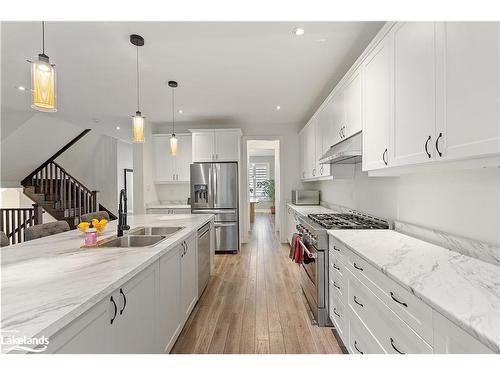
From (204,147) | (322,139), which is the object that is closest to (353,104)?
(322,139)

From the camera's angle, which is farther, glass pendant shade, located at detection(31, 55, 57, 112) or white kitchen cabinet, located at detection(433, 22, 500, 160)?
glass pendant shade, located at detection(31, 55, 57, 112)

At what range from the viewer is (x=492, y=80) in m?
1.04

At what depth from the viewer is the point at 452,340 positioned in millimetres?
907

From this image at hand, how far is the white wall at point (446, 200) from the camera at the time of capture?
1407mm

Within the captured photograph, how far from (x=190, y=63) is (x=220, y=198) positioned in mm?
2658

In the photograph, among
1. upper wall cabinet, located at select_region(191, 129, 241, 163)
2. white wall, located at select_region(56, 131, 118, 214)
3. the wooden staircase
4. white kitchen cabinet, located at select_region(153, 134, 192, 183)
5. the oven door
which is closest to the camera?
the oven door

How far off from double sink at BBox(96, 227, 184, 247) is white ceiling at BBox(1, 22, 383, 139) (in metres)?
1.82

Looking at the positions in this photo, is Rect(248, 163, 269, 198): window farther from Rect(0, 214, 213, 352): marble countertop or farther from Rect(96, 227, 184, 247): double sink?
Rect(0, 214, 213, 352): marble countertop

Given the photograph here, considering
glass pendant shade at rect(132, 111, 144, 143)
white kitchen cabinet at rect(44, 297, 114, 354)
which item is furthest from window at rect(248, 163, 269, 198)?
white kitchen cabinet at rect(44, 297, 114, 354)

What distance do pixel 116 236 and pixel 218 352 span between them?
→ 1.27 meters

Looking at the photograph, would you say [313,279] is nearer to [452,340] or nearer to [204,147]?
[452,340]

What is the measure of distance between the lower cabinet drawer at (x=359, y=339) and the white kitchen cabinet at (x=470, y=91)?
3.61ft

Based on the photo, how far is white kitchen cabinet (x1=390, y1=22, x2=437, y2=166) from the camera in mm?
1395
